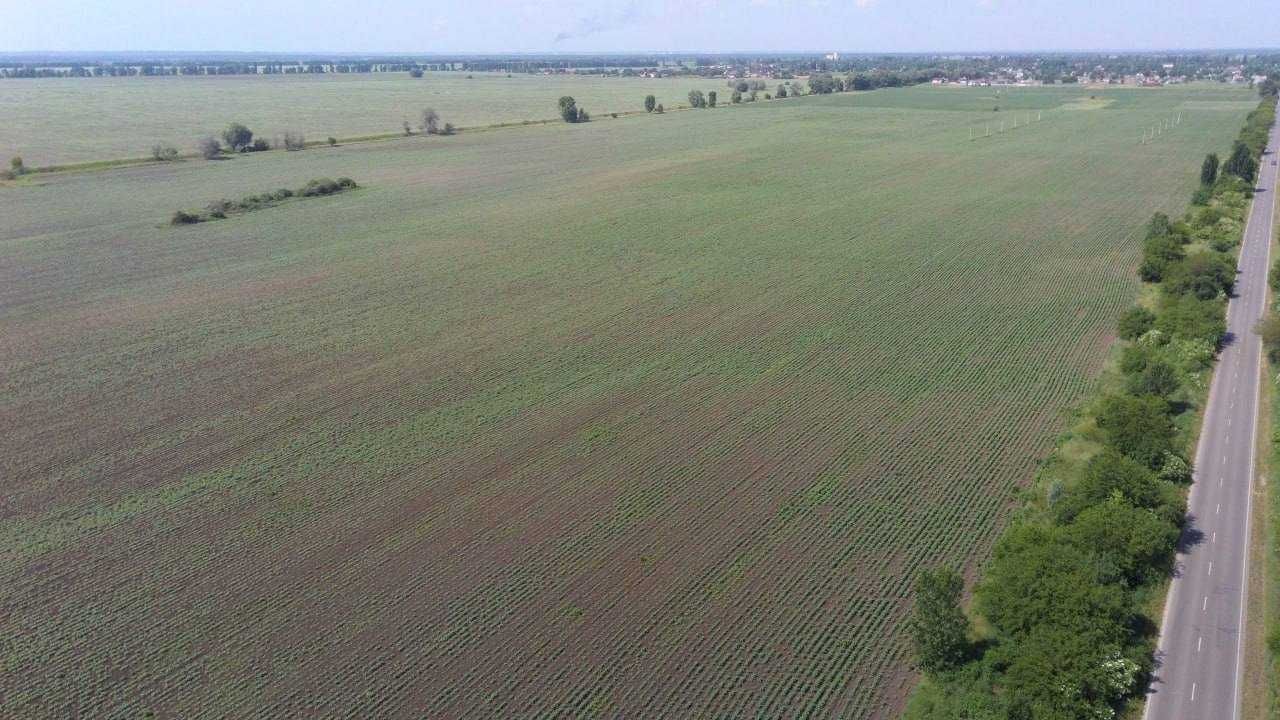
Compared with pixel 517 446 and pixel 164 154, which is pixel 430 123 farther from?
pixel 517 446

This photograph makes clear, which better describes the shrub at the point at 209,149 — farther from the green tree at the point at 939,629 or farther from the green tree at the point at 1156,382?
the green tree at the point at 939,629

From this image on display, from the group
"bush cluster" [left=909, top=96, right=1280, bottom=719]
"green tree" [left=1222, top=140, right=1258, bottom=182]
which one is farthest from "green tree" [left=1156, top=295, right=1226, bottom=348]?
"green tree" [left=1222, top=140, right=1258, bottom=182]

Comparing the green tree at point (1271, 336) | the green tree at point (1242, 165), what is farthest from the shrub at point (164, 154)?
the green tree at point (1242, 165)

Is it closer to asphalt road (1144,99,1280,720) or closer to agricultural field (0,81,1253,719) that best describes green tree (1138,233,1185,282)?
agricultural field (0,81,1253,719)

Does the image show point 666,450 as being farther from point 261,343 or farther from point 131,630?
point 261,343

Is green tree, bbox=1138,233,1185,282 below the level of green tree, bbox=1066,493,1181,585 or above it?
above

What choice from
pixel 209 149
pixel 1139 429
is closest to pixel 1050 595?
pixel 1139 429

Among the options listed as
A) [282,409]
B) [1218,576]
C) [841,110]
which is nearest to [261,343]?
[282,409]

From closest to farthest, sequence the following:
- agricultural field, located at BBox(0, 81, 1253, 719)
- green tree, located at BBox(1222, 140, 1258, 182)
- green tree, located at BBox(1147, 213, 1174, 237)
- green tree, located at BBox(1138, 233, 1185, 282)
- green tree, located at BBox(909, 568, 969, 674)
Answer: green tree, located at BBox(909, 568, 969, 674) < agricultural field, located at BBox(0, 81, 1253, 719) < green tree, located at BBox(1138, 233, 1185, 282) < green tree, located at BBox(1147, 213, 1174, 237) < green tree, located at BBox(1222, 140, 1258, 182)
